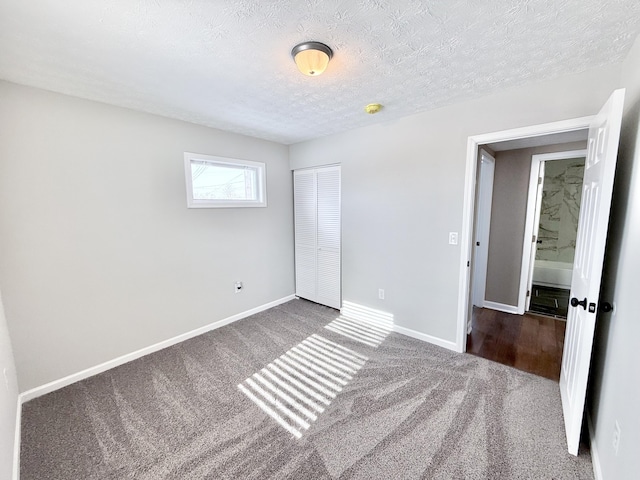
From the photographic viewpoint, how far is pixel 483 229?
3641 millimetres

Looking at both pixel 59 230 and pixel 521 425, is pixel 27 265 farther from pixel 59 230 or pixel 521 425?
pixel 521 425

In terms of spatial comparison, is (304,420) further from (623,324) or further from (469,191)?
(469,191)

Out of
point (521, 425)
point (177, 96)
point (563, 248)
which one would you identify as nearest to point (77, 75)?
point (177, 96)

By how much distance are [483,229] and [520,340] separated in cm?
147

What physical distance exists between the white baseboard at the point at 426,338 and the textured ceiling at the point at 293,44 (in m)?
2.28

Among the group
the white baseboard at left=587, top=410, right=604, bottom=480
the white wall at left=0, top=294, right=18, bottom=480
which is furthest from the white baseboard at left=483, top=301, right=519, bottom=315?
the white wall at left=0, top=294, right=18, bottom=480

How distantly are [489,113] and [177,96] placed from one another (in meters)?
2.59

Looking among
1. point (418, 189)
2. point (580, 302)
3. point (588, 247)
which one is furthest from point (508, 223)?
point (580, 302)

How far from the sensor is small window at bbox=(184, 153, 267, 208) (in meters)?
A: 2.90

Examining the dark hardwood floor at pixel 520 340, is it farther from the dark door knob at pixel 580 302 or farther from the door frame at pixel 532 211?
the dark door knob at pixel 580 302

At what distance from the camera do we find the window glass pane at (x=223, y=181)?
2.96 metres

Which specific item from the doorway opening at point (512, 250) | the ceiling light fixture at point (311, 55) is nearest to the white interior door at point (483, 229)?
the doorway opening at point (512, 250)

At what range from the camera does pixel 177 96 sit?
214 centimetres

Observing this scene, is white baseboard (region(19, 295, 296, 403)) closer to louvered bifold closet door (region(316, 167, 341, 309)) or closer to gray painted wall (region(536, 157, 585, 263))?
louvered bifold closet door (region(316, 167, 341, 309))
